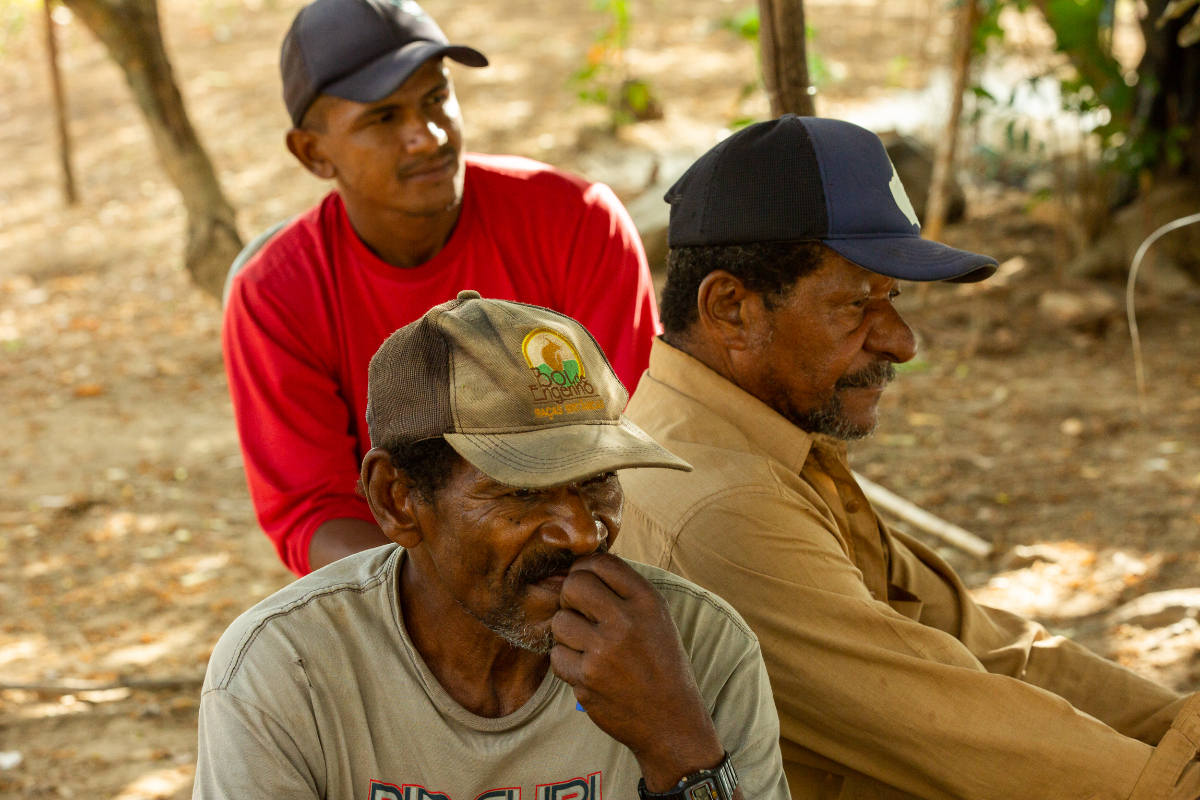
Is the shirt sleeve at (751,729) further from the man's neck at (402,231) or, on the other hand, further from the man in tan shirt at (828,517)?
the man's neck at (402,231)

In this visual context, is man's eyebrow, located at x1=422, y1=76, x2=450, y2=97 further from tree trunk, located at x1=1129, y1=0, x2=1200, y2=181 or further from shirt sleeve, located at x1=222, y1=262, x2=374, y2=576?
tree trunk, located at x1=1129, y1=0, x2=1200, y2=181

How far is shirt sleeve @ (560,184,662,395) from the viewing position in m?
3.13

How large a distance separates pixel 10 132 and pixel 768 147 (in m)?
13.8

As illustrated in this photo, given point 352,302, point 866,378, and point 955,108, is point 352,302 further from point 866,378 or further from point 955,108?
point 955,108

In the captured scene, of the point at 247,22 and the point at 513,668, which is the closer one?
the point at 513,668

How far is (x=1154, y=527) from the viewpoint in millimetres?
4945

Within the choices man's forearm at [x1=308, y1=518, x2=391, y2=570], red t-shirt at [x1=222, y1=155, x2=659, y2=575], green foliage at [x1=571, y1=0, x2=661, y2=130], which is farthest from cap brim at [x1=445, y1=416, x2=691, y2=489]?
green foliage at [x1=571, y1=0, x2=661, y2=130]

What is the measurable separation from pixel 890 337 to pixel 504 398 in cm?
98

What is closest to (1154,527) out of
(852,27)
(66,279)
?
(66,279)

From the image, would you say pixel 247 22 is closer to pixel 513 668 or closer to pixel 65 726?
pixel 65 726

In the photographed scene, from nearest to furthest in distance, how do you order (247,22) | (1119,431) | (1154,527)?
(1154,527), (1119,431), (247,22)

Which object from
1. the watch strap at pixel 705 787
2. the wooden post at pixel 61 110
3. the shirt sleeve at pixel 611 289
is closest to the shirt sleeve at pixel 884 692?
the watch strap at pixel 705 787

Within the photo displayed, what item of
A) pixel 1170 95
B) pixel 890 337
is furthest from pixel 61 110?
pixel 890 337

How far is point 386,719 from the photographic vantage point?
5.81ft
